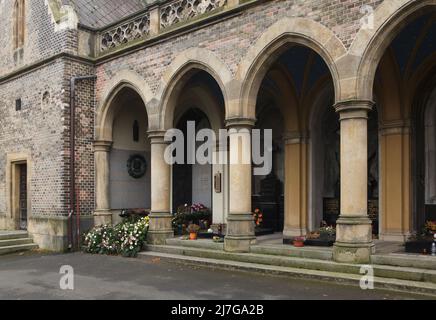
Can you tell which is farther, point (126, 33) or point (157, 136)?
point (126, 33)

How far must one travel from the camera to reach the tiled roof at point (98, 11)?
14.0 m

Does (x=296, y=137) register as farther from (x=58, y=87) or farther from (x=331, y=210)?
(x=58, y=87)

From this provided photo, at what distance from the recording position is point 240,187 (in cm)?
1015

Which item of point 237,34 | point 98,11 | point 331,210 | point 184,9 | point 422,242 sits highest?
point 98,11

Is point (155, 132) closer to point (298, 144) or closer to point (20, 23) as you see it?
point (298, 144)

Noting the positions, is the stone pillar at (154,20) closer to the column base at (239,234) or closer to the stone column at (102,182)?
the stone column at (102,182)

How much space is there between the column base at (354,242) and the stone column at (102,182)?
24.2ft

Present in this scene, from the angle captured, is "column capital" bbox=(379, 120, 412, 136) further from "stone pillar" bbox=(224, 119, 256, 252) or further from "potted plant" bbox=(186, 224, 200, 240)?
"potted plant" bbox=(186, 224, 200, 240)

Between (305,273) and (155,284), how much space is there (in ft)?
8.90

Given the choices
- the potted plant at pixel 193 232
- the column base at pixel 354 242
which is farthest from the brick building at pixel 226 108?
the potted plant at pixel 193 232

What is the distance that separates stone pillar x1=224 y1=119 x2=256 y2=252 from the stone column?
4780 mm

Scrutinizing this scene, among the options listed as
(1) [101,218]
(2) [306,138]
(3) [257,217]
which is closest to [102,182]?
(1) [101,218]

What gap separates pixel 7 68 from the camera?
15.5 metres

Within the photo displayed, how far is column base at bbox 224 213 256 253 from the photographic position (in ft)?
32.7
